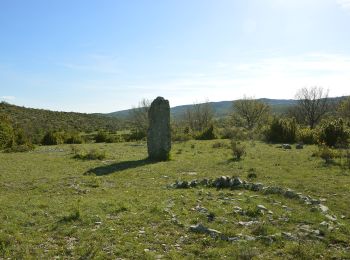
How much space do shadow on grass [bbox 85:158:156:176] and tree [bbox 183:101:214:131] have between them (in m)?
40.5

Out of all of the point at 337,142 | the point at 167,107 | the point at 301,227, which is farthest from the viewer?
the point at 337,142

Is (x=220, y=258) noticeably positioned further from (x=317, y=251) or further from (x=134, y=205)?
(x=134, y=205)

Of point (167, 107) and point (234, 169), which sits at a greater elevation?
point (167, 107)

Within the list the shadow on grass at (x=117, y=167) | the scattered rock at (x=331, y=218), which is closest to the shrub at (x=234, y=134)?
the shadow on grass at (x=117, y=167)

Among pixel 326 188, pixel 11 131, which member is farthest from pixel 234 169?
pixel 11 131

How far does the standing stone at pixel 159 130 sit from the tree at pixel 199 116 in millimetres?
38950

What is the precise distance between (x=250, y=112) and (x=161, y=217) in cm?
5437

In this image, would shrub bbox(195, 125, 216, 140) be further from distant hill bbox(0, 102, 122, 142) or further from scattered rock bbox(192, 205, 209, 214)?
scattered rock bbox(192, 205, 209, 214)

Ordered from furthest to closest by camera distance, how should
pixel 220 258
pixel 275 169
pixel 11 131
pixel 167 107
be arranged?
pixel 11 131
pixel 167 107
pixel 275 169
pixel 220 258

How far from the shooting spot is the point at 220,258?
711 centimetres

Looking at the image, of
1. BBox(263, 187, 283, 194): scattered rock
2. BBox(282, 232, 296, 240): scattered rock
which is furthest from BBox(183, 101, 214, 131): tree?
BBox(282, 232, 296, 240): scattered rock

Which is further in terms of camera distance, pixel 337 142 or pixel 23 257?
pixel 337 142

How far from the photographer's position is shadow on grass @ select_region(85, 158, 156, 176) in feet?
60.7

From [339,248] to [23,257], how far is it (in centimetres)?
631
